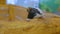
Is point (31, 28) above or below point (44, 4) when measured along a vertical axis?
above

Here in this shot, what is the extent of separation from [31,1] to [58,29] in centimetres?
255

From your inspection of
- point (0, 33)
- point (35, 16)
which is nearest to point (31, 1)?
point (35, 16)

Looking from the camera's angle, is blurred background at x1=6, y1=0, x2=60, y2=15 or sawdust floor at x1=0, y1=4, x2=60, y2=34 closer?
sawdust floor at x1=0, y1=4, x2=60, y2=34

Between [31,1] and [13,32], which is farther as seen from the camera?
[31,1]

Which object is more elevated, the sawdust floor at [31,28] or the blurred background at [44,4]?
the sawdust floor at [31,28]

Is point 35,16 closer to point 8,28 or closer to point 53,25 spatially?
point 53,25

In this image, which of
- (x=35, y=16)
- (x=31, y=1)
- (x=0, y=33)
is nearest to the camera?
(x=0, y=33)

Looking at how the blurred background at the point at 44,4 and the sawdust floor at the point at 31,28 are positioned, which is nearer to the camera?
the sawdust floor at the point at 31,28

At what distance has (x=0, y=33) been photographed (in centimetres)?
72

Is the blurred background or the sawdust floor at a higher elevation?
the sawdust floor

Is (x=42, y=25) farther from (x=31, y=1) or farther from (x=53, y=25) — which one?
(x=31, y=1)

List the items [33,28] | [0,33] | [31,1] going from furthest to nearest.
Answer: [31,1] → [33,28] → [0,33]

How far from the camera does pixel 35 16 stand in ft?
3.67

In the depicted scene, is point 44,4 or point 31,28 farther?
point 44,4
